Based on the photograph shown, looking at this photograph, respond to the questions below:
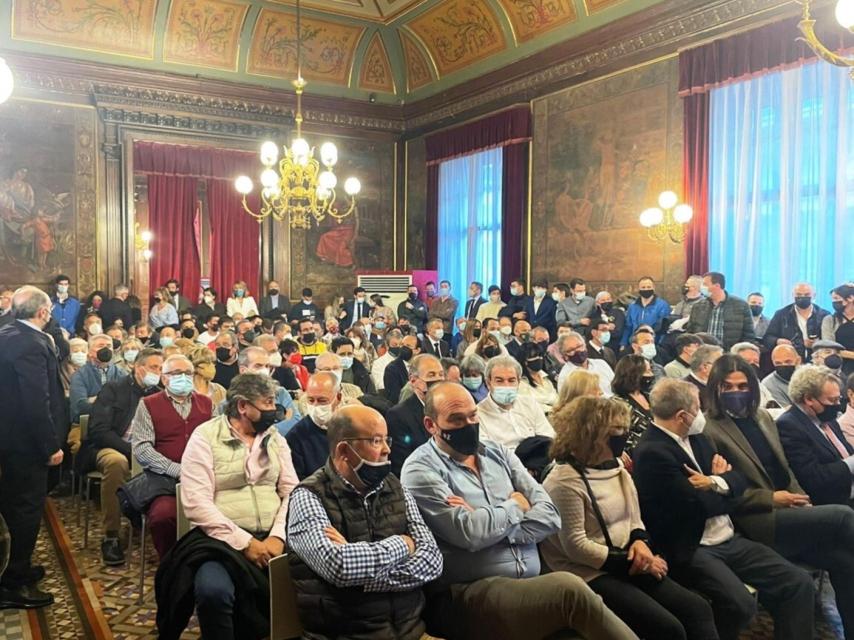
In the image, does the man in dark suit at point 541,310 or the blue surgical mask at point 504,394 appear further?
the man in dark suit at point 541,310

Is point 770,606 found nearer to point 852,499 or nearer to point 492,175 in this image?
point 852,499

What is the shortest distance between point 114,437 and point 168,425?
0.97 metres

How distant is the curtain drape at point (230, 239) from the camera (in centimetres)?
1581

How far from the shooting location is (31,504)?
14.8 feet

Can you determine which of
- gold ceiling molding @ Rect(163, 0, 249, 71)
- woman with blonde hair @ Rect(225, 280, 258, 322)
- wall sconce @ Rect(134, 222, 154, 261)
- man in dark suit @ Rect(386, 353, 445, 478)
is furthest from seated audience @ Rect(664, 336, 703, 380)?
gold ceiling molding @ Rect(163, 0, 249, 71)

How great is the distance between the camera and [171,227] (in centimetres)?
1541

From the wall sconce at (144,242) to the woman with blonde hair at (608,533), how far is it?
13.6m

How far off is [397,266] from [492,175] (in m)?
3.68

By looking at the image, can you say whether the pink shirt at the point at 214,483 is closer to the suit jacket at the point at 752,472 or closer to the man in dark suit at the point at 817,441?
the suit jacket at the point at 752,472

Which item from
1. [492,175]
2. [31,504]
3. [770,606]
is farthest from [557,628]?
[492,175]

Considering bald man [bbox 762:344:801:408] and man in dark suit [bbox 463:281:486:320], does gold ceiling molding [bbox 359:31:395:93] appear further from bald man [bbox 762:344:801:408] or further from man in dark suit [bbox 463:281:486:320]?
bald man [bbox 762:344:801:408]

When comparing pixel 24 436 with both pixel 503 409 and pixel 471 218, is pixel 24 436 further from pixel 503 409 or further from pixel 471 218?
pixel 471 218

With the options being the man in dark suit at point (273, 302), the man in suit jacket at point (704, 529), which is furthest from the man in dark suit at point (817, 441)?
the man in dark suit at point (273, 302)

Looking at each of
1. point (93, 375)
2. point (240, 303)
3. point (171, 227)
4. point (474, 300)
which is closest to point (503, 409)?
point (93, 375)
